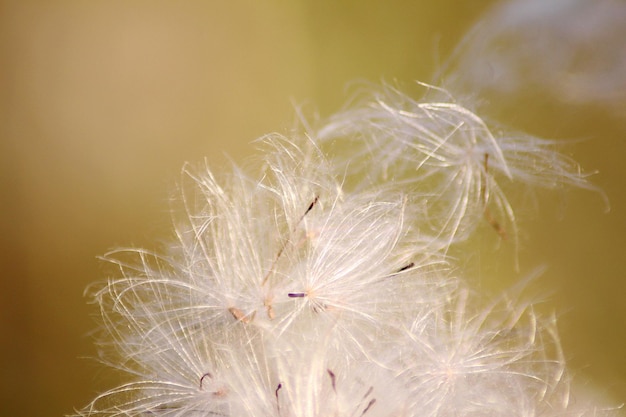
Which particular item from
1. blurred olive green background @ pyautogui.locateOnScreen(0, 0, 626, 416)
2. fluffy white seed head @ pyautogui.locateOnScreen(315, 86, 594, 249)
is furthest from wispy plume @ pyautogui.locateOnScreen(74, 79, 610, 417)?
blurred olive green background @ pyautogui.locateOnScreen(0, 0, 626, 416)

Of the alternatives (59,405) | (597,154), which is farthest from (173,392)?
(59,405)

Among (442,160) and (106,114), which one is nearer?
(442,160)

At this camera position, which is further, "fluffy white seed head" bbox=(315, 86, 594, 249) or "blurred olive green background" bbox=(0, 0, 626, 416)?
"blurred olive green background" bbox=(0, 0, 626, 416)

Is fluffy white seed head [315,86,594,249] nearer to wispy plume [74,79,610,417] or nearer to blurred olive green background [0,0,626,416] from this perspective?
wispy plume [74,79,610,417]

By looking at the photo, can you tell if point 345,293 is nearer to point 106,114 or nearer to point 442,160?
point 442,160

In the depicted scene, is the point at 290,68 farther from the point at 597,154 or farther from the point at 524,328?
the point at 524,328

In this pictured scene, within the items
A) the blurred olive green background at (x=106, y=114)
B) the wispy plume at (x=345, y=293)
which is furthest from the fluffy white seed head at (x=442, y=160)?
the blurred olive green background at (x=106, y=114)

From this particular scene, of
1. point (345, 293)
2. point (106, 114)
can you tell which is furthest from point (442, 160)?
→ point (106, 114)

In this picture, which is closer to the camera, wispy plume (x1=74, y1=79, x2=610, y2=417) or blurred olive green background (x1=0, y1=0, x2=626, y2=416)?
Result: wispy plume (x1=74, y1=79, x2=610, y2=417)
